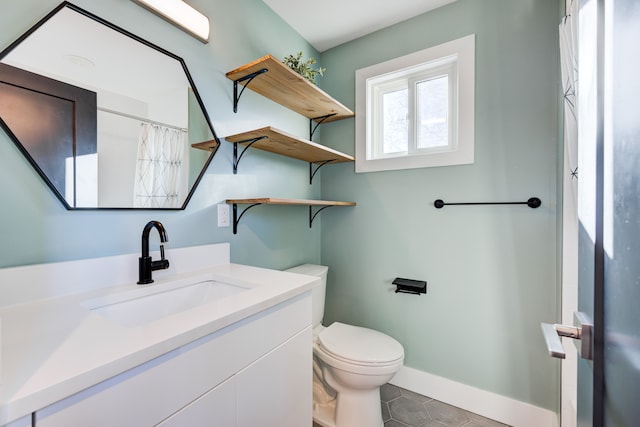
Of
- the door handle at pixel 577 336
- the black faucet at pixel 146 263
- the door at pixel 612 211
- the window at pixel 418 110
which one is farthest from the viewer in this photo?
the window at pixel 418 110

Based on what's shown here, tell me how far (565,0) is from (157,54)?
1873 mm

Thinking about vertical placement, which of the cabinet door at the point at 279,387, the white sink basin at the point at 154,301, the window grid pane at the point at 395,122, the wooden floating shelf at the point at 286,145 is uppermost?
the window grid pane at the point at 395,122

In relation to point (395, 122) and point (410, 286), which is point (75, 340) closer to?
point (410, 286)

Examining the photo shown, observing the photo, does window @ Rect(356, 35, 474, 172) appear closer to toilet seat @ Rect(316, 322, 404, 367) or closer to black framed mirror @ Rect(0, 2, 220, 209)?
toilet seat @ Rect(316, 322, 404, 367)

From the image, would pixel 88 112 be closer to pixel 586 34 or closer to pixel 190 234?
pixel 190 234

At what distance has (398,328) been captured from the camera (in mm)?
1877

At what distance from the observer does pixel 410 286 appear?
5.74 ft

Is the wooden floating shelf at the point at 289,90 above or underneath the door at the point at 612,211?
above

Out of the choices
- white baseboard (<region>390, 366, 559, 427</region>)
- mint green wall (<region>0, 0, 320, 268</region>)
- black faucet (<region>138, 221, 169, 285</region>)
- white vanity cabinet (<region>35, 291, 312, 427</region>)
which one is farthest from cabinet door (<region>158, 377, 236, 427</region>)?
white baseboard (<region>390, 366, 559, 427</region>)

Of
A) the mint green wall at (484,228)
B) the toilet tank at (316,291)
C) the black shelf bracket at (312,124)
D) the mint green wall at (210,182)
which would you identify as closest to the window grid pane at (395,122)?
the mint green wall at (484,228)

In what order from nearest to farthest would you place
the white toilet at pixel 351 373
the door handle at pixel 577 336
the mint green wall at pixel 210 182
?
1. the door handle at pixel 577 336
2. the mint green wall at pixel 210 182
3. the white toilet at pixel 351 373

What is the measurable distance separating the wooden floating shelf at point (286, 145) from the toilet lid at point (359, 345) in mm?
1111

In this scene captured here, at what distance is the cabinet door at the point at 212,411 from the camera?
2.13 feet

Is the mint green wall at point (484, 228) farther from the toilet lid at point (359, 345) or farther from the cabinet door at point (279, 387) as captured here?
the cabinet door at point (279, 387)
